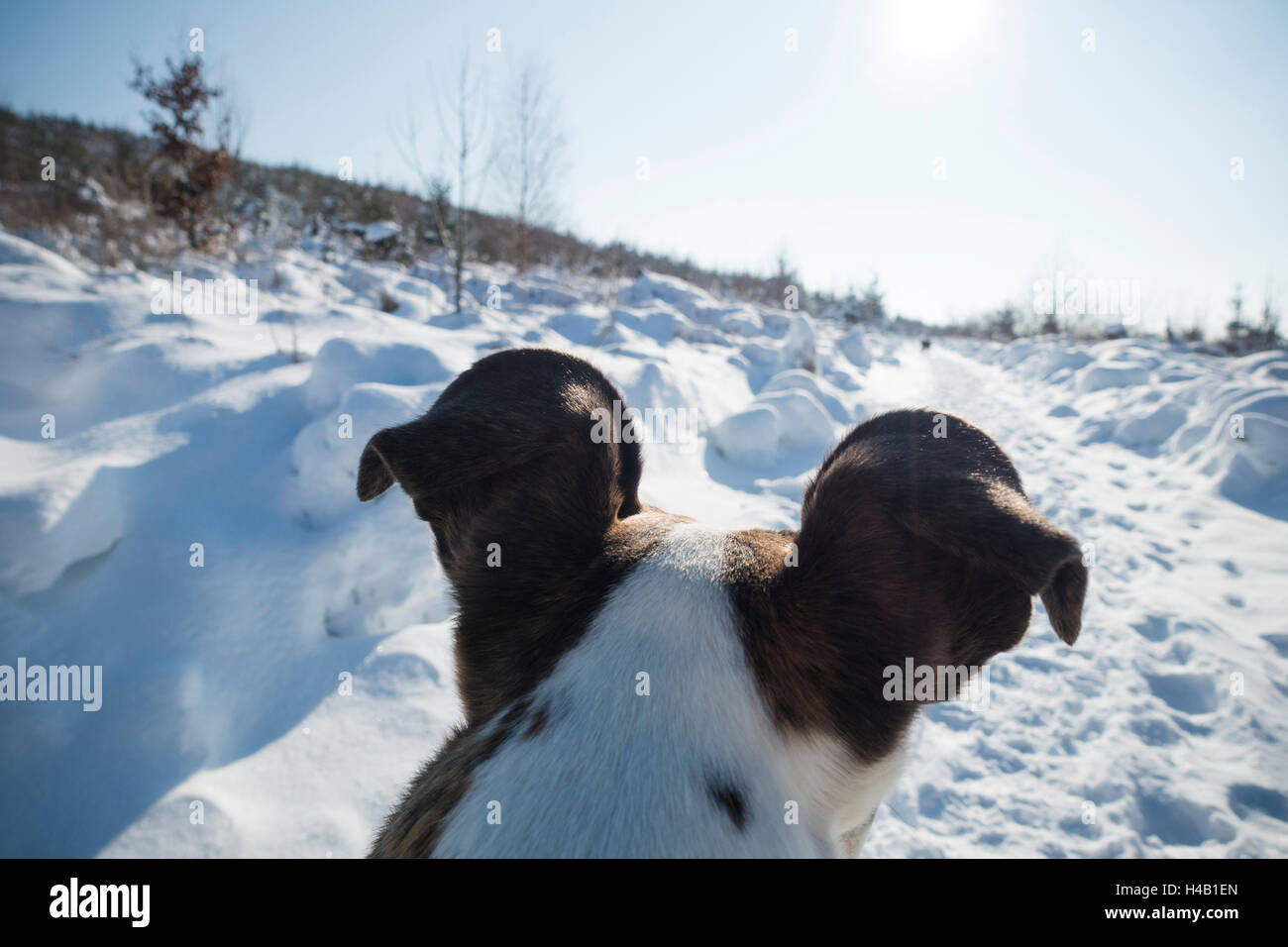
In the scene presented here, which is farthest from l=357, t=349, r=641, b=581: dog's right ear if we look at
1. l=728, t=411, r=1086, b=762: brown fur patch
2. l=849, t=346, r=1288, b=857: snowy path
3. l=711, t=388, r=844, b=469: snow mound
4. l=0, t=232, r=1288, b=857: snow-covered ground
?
l=711, t=388, r=844, b=469: snow mound

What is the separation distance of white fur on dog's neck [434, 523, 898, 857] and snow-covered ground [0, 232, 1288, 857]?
1.91m

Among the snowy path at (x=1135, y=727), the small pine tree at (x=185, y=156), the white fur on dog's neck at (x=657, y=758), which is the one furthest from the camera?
the small pine tree at (x=185, y=156)

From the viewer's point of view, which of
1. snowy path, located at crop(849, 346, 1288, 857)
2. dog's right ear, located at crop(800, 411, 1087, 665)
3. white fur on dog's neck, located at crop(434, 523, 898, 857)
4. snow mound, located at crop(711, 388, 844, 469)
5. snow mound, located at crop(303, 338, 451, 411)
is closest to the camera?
white fur on dog's neck, located at crop(434, 523, 898, 857)

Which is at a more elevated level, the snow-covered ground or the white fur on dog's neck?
the white fur on dog's neck

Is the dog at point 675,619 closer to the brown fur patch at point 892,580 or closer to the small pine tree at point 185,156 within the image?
the brown fur patch at point 892,580

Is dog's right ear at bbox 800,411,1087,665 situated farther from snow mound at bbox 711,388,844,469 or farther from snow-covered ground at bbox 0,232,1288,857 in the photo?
snow mound at bbox 711,388,844,469

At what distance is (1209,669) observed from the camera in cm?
365

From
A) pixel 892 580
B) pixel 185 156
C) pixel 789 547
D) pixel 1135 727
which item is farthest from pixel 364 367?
pixel 185 156

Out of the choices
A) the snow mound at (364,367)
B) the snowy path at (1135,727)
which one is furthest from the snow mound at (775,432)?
the snow mound at (364,367)

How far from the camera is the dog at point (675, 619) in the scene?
749mm

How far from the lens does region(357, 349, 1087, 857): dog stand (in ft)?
2.46

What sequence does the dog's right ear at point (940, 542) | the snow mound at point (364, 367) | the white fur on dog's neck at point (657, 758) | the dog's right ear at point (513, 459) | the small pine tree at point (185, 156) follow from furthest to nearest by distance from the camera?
the small pine tree at point (185, 156) < the snow mound at point (364, 367) < the dog's right ear at point (513, 459) < the dog's right ear at point (940, 542) < the white fur on dog's neck at point (657, 758)

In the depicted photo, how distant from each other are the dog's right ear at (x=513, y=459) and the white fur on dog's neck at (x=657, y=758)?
230 mm
